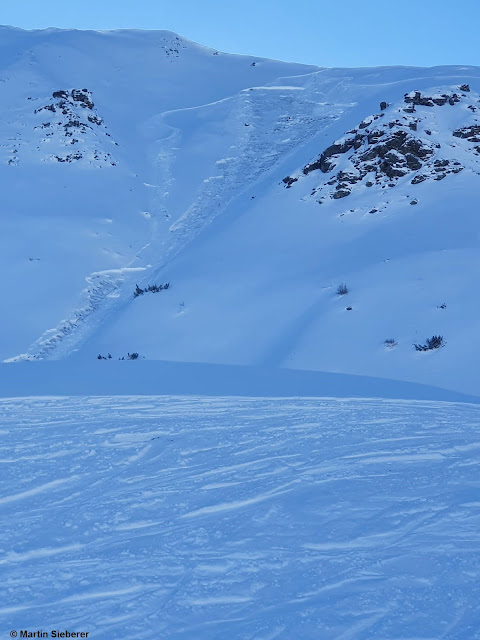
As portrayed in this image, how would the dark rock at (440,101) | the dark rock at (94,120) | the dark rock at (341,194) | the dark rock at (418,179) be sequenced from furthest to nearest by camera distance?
the dark rock at (94,120) → the dark rock at (440,101) → the dark rock at (341,194) → the dark rock at (418,179)

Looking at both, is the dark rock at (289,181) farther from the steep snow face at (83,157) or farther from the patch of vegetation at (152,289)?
the patch of vegetation at (152,289)

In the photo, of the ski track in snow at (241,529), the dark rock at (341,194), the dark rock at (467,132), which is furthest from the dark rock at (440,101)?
the ski track in snow at (241,529)

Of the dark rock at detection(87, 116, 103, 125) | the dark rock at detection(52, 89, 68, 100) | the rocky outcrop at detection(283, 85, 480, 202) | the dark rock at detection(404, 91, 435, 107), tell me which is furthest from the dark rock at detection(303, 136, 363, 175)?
the dark rock at detection(52, 89, 68, 100)

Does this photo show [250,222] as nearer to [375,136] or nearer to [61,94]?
[375,136]

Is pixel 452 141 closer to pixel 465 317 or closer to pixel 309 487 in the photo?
pixel 465 317

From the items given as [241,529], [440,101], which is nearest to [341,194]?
[440,101]

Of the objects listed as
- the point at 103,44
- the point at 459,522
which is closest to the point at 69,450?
the point at 459,522
